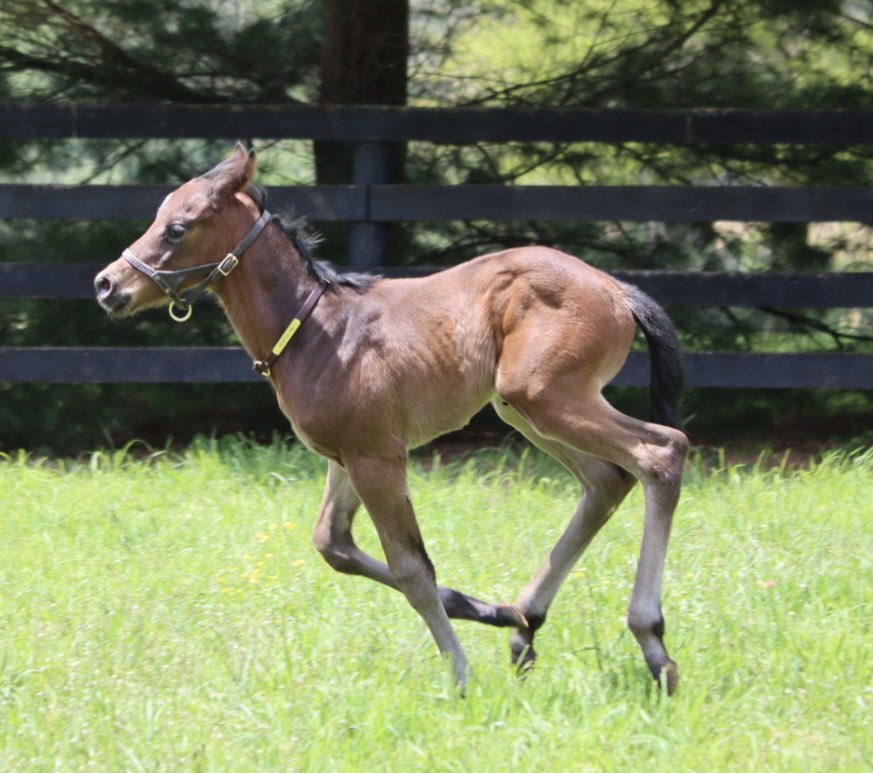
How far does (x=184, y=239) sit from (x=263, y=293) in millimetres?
342

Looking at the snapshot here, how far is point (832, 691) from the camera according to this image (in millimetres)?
4195

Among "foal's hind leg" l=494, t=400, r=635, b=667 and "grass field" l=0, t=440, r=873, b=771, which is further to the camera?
"foal's hind leg" l=494, t=400, r=635, b=667

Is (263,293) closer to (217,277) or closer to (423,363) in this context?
(217,277)

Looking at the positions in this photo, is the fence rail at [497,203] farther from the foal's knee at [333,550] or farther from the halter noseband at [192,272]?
the foal's knee at [333,550]

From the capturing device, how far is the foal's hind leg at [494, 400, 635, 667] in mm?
4609

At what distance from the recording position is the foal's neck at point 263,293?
4637mm

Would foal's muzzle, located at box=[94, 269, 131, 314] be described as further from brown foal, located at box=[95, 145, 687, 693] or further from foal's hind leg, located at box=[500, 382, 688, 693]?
foal's hind leg, located at box=[500, 382, 688, 693]

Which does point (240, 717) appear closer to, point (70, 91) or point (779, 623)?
point (779, 623)

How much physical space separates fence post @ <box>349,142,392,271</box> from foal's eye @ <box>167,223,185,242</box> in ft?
10.7

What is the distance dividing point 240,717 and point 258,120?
4.51 meters

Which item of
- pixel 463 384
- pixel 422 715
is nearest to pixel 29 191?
pixel 463 384

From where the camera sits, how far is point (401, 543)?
439 cm

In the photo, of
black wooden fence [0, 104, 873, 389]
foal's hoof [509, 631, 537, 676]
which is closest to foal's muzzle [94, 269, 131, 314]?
foal's hoof [509, 631, 537, 676]

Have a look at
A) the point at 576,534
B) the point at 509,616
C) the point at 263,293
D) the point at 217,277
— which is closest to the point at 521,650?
the point at 509,616
